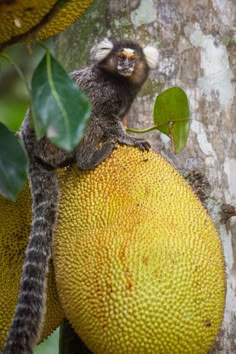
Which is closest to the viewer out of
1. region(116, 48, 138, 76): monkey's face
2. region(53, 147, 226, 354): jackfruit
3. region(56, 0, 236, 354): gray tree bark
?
region(53, 147, 226, 354): jackfruit

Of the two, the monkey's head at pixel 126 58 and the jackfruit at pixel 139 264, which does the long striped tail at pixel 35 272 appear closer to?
the jackfruit at pixel 139 264

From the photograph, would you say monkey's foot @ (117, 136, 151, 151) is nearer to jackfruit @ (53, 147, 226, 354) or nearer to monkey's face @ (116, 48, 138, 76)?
jackfruit @ (53, 147, 226, 354)

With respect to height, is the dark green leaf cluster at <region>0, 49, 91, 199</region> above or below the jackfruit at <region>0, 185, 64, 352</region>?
above

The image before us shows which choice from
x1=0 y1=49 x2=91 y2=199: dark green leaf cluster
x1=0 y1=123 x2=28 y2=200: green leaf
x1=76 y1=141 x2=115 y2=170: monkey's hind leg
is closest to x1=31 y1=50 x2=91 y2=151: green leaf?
x1=0 y1=49 x2=91 y2=199: dark green leaf cluster

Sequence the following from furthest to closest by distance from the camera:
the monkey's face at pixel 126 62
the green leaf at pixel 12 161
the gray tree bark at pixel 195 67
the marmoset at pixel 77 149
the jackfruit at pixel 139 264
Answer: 1. the monkey's face at pixel 126 62
2. the gray tree bark at pixel 195 67
3. the marmoset at pixel 77 149
4. the jackfruit at pixel 139 264
5. the green leaf at pixel 12 161

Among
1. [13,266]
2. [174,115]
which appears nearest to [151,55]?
[174,115]

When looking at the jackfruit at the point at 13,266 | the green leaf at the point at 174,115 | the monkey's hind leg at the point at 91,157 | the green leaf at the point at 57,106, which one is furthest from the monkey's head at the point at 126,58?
the green leaf at the point at 57,106

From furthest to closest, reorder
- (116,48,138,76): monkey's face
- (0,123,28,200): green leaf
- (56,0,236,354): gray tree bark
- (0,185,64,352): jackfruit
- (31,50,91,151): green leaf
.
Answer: (116,48,138,76): monkey's face < (56,0,236,354): gray tree bark < (0,185,64,352): jackfruit < (0,123,28,200): green leaf < (31,50,91,151): green leaf

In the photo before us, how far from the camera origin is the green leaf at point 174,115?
216 cm

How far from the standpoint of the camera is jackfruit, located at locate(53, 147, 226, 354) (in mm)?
1876

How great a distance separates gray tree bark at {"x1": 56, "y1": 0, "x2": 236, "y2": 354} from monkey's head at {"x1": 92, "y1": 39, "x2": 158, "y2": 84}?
37mm

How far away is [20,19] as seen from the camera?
1724mm

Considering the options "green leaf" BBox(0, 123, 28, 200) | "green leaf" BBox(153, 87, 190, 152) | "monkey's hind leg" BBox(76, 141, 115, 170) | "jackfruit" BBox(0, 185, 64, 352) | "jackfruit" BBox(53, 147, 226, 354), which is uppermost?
"green leaf" BBox(0, 123, 28, 200)

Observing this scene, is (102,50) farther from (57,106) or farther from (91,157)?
(57,106)
